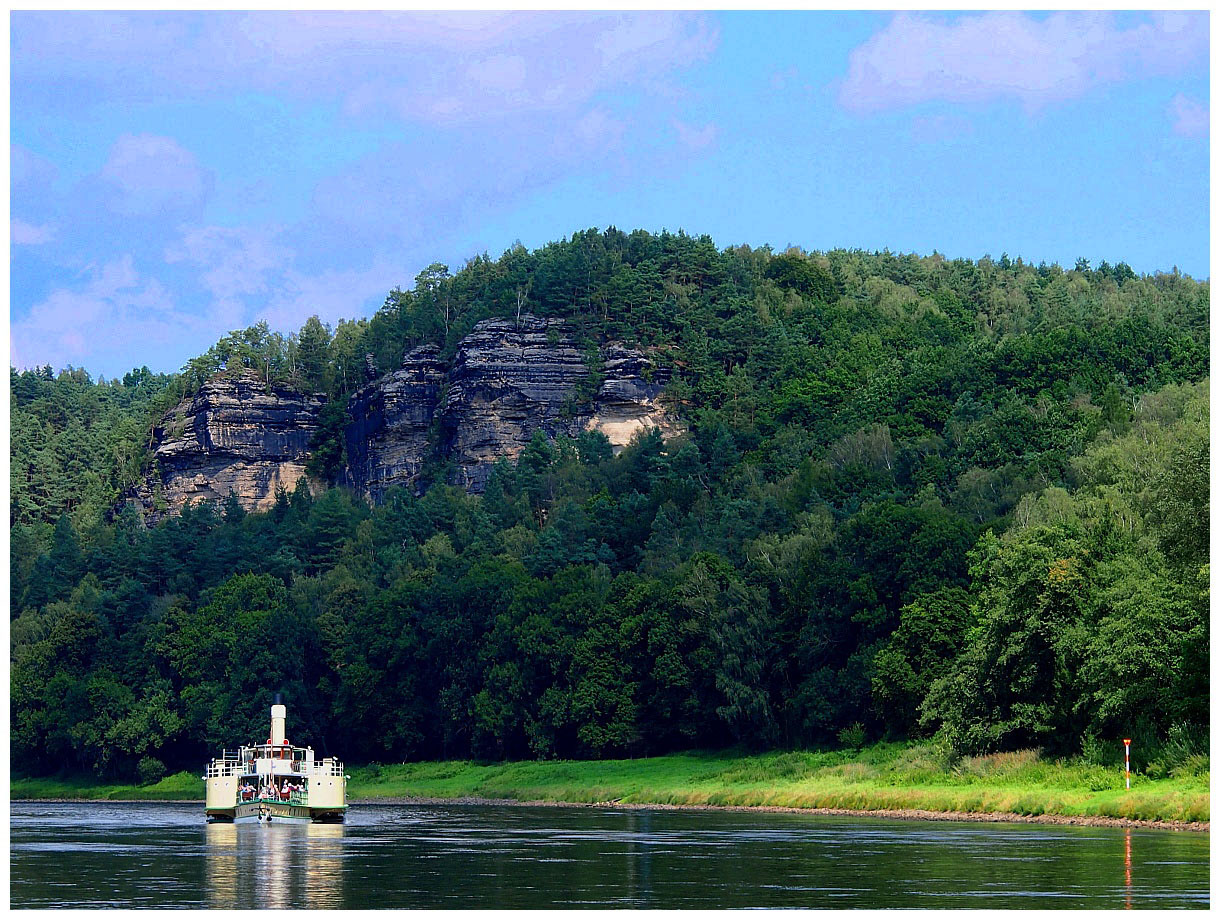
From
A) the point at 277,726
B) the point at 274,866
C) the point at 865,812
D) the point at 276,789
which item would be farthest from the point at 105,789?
the point at 274,866

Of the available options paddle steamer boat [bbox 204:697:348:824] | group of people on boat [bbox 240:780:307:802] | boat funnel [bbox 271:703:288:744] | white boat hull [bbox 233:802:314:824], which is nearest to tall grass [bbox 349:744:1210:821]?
paddle steamer boat [bbox 204:697:348:824]

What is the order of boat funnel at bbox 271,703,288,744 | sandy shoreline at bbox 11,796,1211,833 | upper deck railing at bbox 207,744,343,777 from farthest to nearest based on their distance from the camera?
boat funnel at bbox 271,703,288,744, upper deck railing at bbox 207,744,343,777, sandy shoreline at bbox 11,796,1211,833

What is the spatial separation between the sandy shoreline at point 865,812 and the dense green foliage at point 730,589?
16.5 ft

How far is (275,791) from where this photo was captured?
79000mm

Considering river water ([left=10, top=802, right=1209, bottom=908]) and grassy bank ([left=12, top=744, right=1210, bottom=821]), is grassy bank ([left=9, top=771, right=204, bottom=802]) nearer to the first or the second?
grassy bank ([left=12, top=744, right=1210, bottom=821])

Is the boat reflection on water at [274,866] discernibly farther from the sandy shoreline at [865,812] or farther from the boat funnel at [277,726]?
the sandy shoreline at [865,812]

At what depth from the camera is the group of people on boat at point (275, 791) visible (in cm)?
7844

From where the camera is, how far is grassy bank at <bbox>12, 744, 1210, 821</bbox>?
6406cm

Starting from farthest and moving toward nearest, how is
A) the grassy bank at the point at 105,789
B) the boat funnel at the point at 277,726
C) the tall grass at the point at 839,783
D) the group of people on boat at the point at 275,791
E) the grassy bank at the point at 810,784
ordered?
the grassy bank at the point at 105,789 → the boat funnel at the point at 277,726 → the group of people on boat at the point at 275,791 → the grassy bank at the point at 810,784 → the tall grass at the point at 839,783

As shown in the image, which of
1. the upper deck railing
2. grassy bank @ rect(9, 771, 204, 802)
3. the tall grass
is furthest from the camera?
grassy bank @ rect(9, 771, 204, 802)

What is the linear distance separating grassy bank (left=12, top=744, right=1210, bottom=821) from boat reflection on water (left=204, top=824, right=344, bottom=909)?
24.0 m

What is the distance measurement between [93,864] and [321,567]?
12885 cm

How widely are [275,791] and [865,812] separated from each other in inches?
1001

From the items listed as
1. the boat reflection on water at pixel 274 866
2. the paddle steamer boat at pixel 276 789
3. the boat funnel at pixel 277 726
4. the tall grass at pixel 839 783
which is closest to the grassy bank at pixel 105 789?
the tall grass at pixel 839 783
